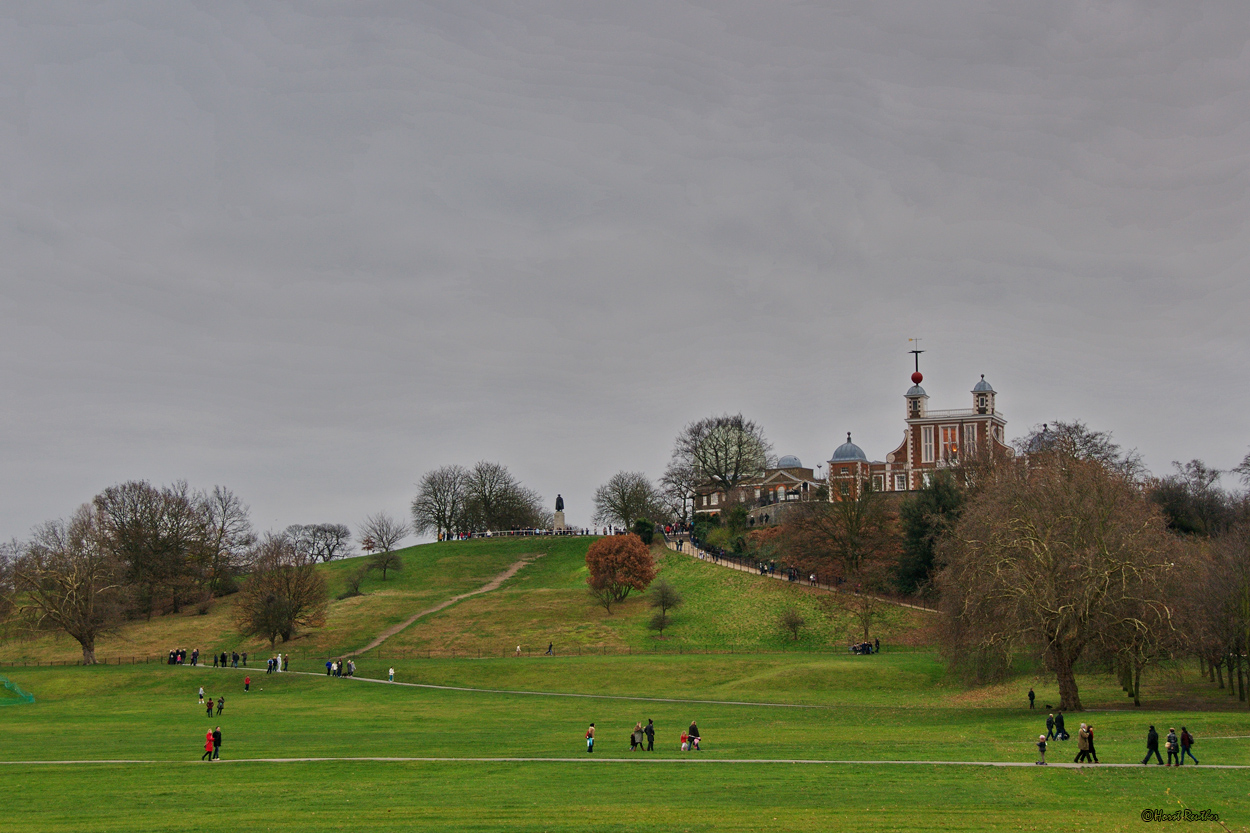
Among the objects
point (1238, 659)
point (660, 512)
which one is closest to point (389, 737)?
point (1238, 659)

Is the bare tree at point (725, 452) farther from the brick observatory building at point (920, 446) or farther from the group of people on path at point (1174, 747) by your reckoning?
the group of people on path at point (1174, 747)

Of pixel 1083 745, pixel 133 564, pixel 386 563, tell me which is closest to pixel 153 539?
pixel 133 564

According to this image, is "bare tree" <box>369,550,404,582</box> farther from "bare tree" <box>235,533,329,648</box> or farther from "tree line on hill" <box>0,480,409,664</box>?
"bare tree" <box>235,533,329,648</box>

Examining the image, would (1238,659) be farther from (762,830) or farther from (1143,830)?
(762,830)

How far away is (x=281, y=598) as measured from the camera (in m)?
77.2

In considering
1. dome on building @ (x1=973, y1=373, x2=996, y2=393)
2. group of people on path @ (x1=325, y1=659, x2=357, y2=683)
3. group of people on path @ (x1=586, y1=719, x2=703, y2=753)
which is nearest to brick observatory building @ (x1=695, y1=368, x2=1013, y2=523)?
dome on building @ (x1=973, y1=373, x2=996, y2=393)

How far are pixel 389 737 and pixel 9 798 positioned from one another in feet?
44.7

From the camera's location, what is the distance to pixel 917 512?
7850cm

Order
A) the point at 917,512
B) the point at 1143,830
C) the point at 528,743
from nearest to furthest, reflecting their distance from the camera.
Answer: the point at 1143,830 → the point at 528,743 → the point at 917,512

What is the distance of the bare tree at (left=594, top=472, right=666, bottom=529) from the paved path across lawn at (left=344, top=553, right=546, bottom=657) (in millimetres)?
15759

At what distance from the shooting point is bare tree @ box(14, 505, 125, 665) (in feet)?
240

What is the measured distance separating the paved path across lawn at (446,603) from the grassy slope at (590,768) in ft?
64.8

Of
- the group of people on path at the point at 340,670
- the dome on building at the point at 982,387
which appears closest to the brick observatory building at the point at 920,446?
the dome on building at the point at 982,387

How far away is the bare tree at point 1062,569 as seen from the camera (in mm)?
40312
